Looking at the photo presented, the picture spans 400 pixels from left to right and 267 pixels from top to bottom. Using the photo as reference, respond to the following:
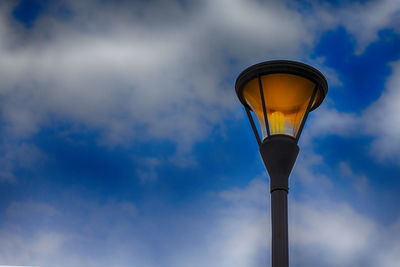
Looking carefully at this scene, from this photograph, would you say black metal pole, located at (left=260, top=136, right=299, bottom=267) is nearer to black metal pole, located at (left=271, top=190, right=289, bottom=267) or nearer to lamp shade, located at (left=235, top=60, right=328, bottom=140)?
black metal pole, located at (left=271, top=190, right=289, bottom=267)

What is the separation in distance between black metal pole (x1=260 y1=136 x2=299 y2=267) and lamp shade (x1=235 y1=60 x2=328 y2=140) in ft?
0.50

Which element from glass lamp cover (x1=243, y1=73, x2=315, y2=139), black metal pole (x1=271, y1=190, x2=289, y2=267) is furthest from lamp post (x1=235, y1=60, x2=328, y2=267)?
black metal pole (x1=271, y1=190, x2=289, y2=267)

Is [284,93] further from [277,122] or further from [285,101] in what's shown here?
[277,122]

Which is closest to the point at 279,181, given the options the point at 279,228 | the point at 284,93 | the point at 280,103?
the point at 279,228

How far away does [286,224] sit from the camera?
217 inches

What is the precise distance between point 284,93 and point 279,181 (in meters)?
1.06

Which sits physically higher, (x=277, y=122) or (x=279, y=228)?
(x=277, y=122)

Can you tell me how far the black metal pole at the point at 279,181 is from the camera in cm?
537

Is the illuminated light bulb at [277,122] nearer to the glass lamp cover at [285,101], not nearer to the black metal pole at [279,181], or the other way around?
the glass lamp cover at [285,101]

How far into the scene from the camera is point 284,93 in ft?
20.1

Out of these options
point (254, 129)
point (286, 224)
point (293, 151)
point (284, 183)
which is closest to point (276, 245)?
point (286, 224)

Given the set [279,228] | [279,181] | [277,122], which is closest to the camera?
[279,228]

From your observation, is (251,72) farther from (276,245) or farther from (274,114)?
(276,245)

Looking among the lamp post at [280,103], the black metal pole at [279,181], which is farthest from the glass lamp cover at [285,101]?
the black metal pole at [279,181]
